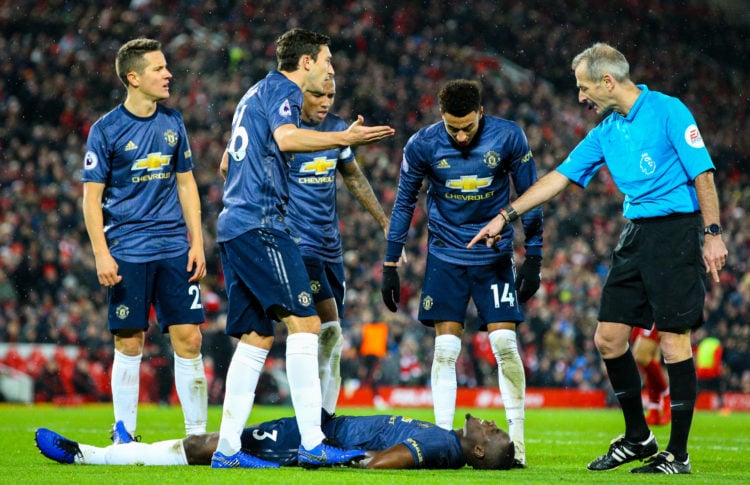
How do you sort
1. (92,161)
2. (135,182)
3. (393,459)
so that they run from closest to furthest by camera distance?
(393,459), (92,161), (135,182)

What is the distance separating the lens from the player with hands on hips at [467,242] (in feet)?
22.8

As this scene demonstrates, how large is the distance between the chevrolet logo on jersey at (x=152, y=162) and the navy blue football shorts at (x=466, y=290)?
1991 mm

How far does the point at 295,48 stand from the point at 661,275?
2507mm

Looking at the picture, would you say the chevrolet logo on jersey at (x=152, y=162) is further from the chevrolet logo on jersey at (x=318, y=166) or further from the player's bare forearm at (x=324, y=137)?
the player's bare forearm at (x=324, y=137)

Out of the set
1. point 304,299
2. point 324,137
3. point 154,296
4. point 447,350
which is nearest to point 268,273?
point 304,299

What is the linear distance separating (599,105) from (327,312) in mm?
2421

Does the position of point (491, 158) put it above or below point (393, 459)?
above

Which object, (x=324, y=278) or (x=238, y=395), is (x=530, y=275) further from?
(x=238, y=395)

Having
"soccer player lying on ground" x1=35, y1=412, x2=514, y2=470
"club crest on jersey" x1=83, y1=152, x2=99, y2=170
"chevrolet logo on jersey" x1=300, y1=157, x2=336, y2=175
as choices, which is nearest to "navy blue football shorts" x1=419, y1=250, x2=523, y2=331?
"chevrolet logo on jersey" x1=300, y1=157, x2=336, y2=175

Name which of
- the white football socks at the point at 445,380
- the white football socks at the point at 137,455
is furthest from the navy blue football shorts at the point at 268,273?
the white football socks at the point at 445,380

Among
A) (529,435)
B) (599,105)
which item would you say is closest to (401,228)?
(599,105)

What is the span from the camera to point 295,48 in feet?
19.4

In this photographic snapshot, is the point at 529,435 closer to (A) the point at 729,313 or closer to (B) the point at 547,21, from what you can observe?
(A) the point at 729,313

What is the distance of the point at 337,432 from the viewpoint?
599 cm
